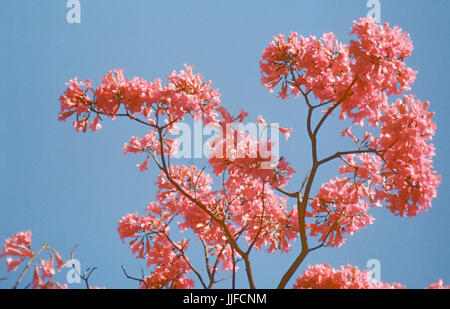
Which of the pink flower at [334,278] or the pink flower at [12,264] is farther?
the pink flower at [334,278]

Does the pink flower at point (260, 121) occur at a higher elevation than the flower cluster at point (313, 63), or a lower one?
lower

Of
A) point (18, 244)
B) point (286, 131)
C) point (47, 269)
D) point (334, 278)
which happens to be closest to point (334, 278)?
point (334, 278)

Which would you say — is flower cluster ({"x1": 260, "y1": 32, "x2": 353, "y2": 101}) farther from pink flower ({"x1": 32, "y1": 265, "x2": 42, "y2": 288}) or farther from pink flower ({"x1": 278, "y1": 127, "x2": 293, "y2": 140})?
pink flower ({"x1": 32, "y1": 265, "x2": 42, "y2": 288})

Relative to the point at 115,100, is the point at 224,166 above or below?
below

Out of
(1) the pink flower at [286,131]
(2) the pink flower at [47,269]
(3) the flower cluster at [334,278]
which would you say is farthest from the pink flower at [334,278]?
(2) the pink flower at [47,269]

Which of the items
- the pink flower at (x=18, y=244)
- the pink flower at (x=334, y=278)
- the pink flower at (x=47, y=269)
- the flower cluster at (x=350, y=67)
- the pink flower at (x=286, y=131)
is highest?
the flower cluster at (x=350, y=67)

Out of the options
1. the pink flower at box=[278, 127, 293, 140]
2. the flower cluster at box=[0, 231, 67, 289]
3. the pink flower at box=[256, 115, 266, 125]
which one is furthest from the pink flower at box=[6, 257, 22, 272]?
the pink flower at box=[278, 127, 293, 140]

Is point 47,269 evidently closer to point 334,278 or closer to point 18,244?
point 18,244

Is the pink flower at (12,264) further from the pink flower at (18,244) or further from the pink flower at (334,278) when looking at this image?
the pink flower at (334,278)

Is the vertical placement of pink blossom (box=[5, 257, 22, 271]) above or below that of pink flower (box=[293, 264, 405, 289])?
above
